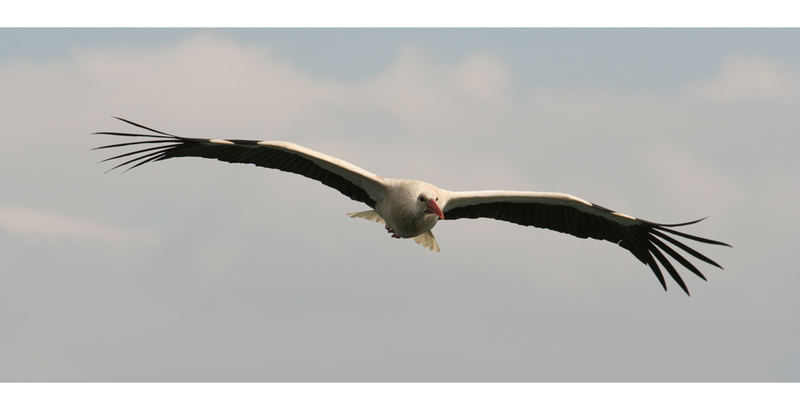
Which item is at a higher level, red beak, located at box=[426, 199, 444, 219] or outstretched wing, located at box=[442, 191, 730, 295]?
outstretched wing, located at box=[442, 191, 730, 295]

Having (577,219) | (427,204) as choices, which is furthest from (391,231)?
(577,219)

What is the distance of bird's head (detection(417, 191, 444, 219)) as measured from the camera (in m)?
11.3

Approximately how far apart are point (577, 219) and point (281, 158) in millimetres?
4290

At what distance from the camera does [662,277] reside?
12.6m

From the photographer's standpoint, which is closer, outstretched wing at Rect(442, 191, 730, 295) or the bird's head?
the bird's head

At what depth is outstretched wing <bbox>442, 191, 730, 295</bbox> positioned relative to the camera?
12070mm

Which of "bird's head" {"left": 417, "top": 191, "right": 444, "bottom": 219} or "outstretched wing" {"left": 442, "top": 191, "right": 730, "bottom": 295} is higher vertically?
"outstretched wing" {"left": 442, "top": 191, "right": 730, "bottom": 295}

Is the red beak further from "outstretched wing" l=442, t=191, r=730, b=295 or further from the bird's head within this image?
"outstretched wing" l=442, t=191, r=730, b=295

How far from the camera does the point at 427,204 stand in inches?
447

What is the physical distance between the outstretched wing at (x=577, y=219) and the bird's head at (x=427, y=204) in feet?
2.28

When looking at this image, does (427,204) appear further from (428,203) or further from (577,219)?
(577,219)

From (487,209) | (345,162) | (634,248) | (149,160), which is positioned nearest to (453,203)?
(487,209)

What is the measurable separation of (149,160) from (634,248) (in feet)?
22.8

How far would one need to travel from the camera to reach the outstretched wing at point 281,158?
11570 mm
